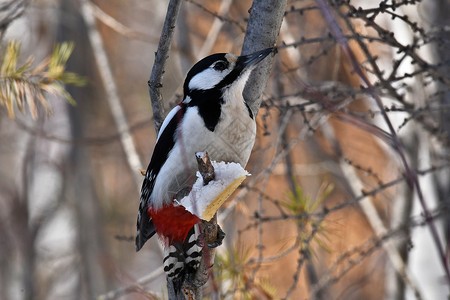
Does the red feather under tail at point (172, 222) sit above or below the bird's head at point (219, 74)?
below

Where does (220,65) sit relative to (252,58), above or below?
above

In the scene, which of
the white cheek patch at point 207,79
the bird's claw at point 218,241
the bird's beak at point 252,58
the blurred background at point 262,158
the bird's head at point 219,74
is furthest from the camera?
the blurred background at point 262,158

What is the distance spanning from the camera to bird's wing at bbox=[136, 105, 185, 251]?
2.64 meters

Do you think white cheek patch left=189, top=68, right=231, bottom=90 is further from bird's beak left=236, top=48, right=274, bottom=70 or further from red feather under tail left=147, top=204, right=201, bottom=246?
red feather under tail left=147, top=204, right=201, bottom=246

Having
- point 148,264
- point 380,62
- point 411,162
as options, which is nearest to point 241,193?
point 411,162

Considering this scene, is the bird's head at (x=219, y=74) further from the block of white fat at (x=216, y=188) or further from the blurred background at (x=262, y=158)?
the block of white fat at (x=216, y=188)

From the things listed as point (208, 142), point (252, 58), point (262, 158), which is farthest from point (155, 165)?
point (262, 158)

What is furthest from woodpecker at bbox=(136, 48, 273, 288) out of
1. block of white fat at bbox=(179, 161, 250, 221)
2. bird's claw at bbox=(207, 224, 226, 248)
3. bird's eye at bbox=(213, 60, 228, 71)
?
block of white fat at bbox=(179, 161, 250, 221)

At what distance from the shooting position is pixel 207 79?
273 centimetres

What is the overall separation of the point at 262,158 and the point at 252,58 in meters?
1.47

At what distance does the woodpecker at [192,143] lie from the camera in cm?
244

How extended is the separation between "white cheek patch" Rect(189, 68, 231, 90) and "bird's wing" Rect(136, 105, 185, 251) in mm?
132

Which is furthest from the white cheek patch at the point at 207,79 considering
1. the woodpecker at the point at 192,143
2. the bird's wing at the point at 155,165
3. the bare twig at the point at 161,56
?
the bare twig at the point at 161,56

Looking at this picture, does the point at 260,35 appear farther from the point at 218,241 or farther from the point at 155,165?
the point at 218,241
